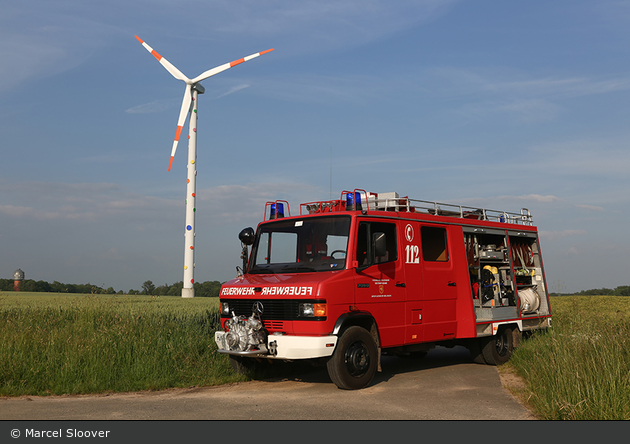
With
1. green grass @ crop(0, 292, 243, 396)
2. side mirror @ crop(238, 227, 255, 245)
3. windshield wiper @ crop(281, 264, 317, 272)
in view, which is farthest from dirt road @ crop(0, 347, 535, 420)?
side mirror @ crop(238, 227, 255, 245)

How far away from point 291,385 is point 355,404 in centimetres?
195

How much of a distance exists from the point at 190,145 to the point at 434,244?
23.8 meters

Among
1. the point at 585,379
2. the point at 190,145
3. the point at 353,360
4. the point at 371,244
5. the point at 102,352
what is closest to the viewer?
the point at 585,379

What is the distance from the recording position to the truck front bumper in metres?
7.91

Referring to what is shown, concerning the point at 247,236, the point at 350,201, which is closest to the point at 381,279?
the point at 350,201

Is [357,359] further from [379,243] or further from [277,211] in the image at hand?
[277,211]

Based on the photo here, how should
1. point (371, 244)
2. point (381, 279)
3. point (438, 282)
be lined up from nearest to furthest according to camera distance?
1. point (371, 244)
2. point (381, 279)
3. point (438, 282)

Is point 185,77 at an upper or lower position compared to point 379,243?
upper

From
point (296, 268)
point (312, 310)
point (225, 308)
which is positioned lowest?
point (312, 310)

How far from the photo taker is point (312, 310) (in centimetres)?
803

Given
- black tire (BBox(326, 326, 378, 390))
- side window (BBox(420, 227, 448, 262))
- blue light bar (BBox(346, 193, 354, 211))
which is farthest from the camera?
side window (BBox(420, 227, 448, 262))

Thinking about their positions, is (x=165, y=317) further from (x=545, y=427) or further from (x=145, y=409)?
(x=545, y=427)

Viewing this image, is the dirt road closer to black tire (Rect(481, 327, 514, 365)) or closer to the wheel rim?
the wheel rim

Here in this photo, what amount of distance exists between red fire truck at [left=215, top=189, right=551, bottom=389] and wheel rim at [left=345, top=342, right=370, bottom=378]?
0.06 ft
